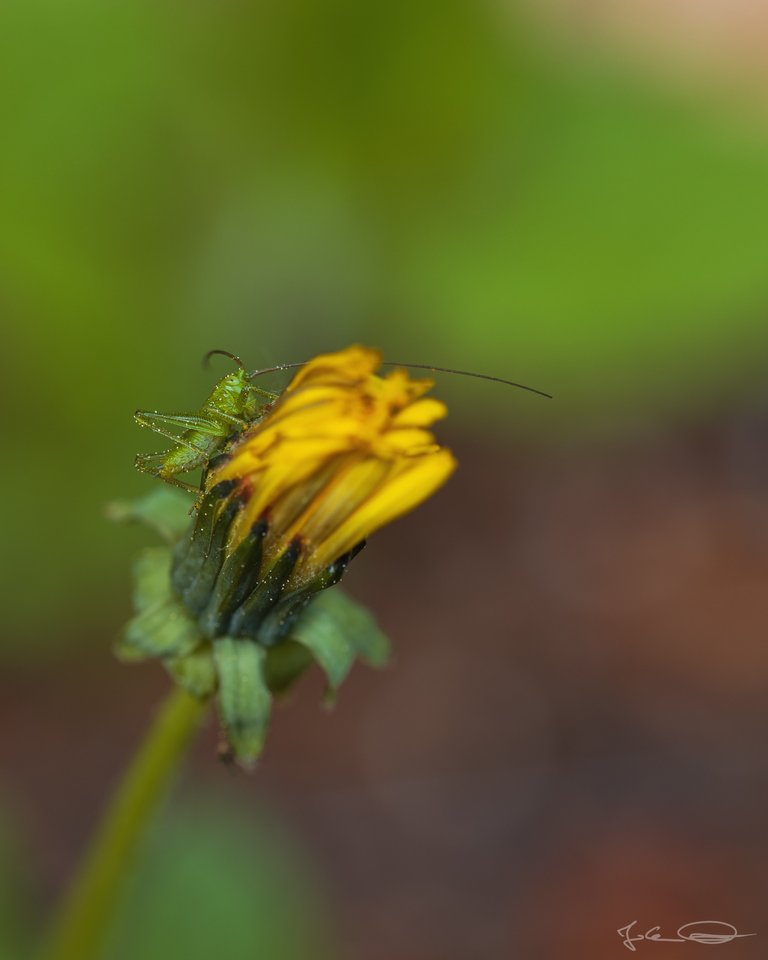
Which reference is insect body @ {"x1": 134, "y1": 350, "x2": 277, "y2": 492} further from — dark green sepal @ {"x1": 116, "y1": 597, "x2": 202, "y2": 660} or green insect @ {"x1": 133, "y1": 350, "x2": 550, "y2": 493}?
dark green sepal @ {"x1": 116, "y1": 597, "x2": 202, "y2": 660}

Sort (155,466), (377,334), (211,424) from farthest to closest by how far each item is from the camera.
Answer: (377,334)
(155,466)
(211,424)

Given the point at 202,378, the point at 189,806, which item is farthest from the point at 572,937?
the point at 202,378

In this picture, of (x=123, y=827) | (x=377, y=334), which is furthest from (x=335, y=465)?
(x=377, y=334)

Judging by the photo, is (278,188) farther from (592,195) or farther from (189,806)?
(189,806)

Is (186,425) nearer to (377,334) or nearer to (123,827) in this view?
(123,827)
